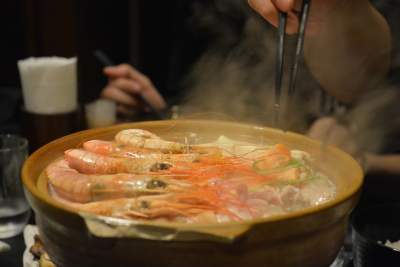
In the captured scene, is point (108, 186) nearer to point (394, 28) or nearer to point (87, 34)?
point (394, 28)

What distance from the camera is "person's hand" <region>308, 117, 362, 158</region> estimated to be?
8.22ft

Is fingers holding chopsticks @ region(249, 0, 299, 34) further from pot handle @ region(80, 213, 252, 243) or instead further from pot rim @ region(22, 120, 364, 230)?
pot handle @ region(80, 213, 252, 243)

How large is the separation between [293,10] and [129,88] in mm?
1544

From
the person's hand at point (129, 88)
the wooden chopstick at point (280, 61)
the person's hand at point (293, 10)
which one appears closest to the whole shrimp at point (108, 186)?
the wooden chopstick at point (280, 61)

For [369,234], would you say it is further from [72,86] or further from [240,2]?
[240,2]

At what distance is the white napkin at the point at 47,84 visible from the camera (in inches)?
96.5

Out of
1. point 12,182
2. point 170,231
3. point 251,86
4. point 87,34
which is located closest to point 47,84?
point 12,182

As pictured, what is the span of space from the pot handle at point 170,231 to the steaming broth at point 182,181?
111 millimetres

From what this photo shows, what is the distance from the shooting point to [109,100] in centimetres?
309

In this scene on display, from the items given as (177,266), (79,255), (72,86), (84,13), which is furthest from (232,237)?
(84,13)

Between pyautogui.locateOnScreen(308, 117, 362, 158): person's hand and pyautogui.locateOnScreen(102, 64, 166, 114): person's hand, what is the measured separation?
0.96m

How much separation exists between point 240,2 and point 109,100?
1.12 m

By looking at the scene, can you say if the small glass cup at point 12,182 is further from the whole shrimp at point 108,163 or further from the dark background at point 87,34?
the dark background at point 87,34

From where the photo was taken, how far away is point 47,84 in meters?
2.46
